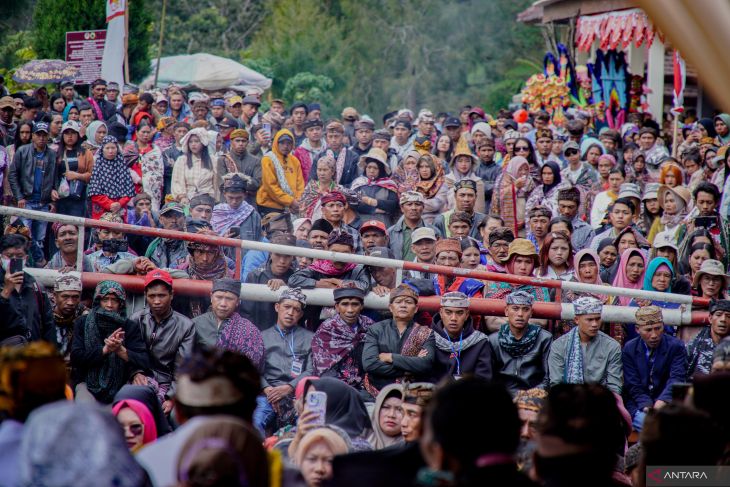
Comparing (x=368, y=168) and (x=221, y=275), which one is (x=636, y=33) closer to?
(x=368, y=168)

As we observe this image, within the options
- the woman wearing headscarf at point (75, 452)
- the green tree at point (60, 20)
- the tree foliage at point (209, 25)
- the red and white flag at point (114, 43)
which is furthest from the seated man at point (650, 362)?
the tree foliage at point (209, 25)

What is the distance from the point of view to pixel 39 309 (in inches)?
274

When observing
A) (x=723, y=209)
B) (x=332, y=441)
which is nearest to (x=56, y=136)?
(x=723, y=209)

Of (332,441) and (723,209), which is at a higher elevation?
(723,209)

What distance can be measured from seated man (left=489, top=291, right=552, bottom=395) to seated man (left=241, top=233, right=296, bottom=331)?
1.60 meters

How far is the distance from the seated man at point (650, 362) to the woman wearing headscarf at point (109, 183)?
5.41 metres

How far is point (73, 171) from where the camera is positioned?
10938 mm

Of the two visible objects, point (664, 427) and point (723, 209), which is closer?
point (664, 427)

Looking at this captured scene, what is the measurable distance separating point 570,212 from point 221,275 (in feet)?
11.8

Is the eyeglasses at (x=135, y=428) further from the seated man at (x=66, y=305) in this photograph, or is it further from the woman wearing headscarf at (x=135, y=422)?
the seated man at (x=66, y=305)

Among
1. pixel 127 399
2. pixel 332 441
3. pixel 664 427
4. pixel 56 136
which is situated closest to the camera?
pixel 664 427

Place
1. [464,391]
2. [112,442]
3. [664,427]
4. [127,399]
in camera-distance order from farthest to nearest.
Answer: [127,399] < [664,427] < [464,391] < [112,442]

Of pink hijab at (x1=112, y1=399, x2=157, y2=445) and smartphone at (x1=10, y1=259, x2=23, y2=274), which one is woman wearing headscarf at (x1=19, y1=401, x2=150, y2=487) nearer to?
pink hijab at (x1=112, y1=399, x2=157, y2=445)

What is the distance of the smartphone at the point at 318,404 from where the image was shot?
18.9 ft
